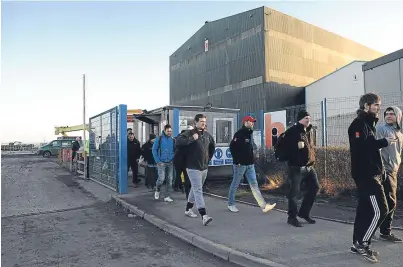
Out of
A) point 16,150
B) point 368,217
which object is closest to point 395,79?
point 368,217

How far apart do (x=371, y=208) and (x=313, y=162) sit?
1571 mm

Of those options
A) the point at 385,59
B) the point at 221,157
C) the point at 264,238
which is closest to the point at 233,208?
the point at 264,238

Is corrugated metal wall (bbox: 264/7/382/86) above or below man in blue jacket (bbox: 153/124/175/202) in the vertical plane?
above

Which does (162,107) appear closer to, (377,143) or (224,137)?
(224,137)

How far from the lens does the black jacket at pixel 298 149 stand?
18.7ft

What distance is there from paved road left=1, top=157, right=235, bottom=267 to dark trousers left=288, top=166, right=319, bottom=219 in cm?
171

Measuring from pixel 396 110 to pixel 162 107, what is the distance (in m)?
7.48

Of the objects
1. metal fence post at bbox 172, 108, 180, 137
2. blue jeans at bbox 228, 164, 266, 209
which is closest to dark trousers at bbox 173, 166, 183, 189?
metal fence post at bbox 172, 108, 180, 137

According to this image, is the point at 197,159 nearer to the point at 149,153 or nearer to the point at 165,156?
the point at 165,156

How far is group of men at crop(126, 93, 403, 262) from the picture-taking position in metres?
4.35

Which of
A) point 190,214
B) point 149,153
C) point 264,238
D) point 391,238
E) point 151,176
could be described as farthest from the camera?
point 151,176

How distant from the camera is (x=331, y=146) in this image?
8891mm

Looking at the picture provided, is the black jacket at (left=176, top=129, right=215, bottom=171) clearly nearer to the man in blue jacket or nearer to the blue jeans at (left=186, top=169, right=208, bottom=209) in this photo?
the blue jeans at (left=186, top=169, right=208, bottom=209)

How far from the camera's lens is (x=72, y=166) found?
1861 centimetres
